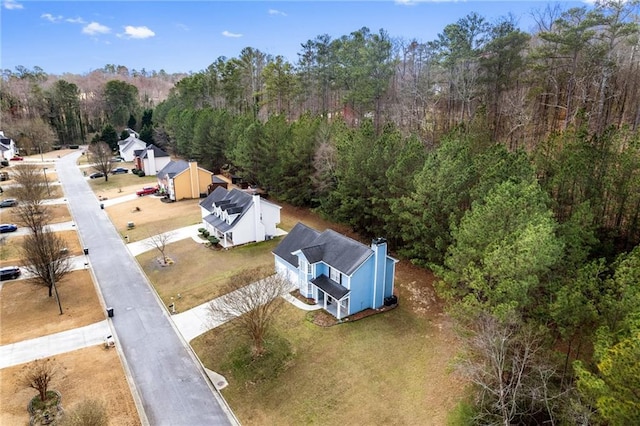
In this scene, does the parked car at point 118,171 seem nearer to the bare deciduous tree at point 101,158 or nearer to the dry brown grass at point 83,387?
the bare deciduous tree at point 101,158

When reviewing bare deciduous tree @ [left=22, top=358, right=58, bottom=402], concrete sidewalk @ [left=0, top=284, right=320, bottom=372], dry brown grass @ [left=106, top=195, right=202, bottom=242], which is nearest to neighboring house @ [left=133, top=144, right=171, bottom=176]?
dry brown grass @ [left=106, top=195, right=202, bottom=242]

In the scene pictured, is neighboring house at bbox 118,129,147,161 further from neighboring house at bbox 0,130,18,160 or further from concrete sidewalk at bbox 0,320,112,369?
concrete sidewalk at bbox 0,320,112,369

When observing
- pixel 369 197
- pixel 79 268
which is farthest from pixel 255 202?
pixel 79 268

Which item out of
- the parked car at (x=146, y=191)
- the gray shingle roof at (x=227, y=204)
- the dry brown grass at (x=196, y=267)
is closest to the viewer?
the dry brown grass at (x=196, y=267)

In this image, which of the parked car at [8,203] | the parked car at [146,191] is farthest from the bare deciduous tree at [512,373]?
the parked car at [8,203]

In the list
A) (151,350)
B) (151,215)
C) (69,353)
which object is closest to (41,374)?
(69,353)

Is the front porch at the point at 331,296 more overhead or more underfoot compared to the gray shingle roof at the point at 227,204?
more underfoot
